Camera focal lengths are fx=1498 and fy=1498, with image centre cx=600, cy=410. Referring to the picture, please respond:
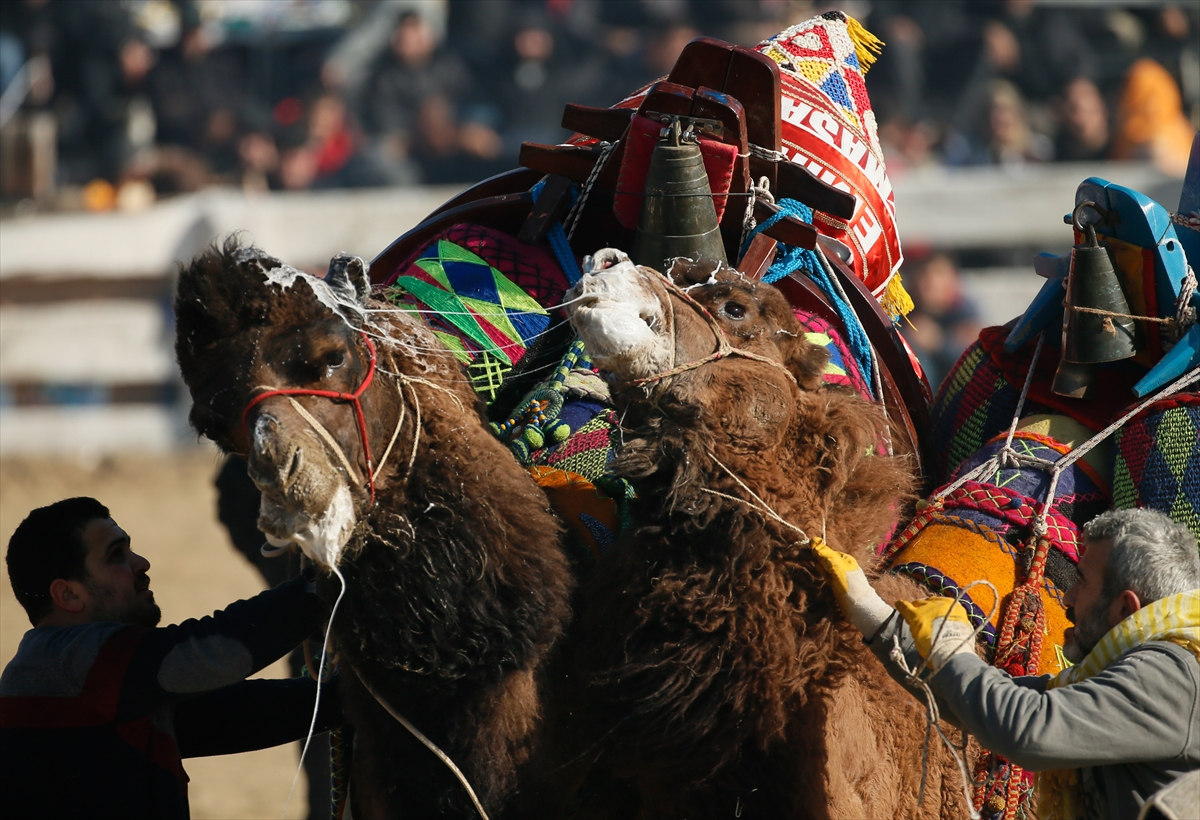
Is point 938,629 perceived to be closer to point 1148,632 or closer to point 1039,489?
point 1148,632

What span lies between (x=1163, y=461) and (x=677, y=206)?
4.04ft

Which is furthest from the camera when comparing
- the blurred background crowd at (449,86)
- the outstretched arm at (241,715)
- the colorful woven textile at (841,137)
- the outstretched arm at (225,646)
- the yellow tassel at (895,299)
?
the blurred background crowd at (449,86)

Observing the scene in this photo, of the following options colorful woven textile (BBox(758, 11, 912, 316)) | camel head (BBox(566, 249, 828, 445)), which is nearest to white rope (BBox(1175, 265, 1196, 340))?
colorful woven textile (BBox(758, 11, 912, 316))

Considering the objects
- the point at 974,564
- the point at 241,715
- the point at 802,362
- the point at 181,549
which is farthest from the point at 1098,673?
the point at 181,549

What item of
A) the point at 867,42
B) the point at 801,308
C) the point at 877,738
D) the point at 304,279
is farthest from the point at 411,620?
the point at 867,42

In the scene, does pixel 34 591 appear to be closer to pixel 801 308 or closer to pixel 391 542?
pixel 391 542

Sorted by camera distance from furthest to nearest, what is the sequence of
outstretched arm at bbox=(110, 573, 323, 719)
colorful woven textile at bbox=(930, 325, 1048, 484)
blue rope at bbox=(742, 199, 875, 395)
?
colorful woven textile at bbox=(930, 325, 1048, 484) → blue rope at bbox=(742, 199, 875, 395) → outstretched arm at bbox=(110, 573, 323, 719)

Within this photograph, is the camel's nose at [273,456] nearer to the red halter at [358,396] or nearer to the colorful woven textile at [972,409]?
the red halter at [358,396]

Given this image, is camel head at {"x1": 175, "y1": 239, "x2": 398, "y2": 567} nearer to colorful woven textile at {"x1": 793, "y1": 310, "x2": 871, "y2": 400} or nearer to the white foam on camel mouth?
the white foam on camel mouth

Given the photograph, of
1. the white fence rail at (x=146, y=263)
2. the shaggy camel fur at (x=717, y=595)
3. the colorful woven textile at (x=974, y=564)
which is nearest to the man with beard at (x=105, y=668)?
the shaggy camel fur at (x=717, y=595)

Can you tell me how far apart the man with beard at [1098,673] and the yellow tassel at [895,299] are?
2.03 m

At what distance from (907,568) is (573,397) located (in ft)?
2.76

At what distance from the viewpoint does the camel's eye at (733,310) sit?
2.73 m

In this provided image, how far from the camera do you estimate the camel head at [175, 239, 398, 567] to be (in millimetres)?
2332
